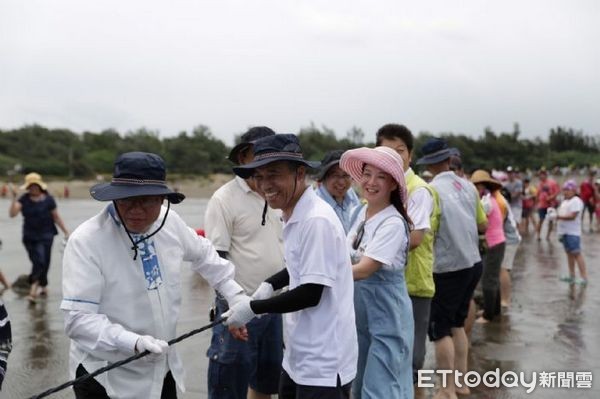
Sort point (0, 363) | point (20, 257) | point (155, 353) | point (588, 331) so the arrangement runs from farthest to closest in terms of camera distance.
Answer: point (20, 257)
point (588, 331)
point (155, 353)
point (0, 363)

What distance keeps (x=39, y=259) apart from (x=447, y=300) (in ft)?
18.9

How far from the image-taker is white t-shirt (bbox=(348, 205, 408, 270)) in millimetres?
3191

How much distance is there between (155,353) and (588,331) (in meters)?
5.37

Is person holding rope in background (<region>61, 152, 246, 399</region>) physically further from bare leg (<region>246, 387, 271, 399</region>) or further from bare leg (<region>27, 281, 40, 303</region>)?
bare leg (<region>27, 281, 40, 303</region>)

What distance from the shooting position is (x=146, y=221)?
8.31 feet

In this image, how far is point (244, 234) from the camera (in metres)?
3.60

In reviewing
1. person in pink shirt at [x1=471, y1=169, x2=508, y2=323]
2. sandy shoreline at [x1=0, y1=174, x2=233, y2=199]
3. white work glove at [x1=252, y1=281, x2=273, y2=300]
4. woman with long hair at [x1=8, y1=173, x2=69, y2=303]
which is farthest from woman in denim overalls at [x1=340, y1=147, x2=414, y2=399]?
sandy shoreline at [x1=0, y1=174, x2=233, y2=199]

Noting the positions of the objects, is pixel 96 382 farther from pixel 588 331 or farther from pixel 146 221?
pixel 588 331

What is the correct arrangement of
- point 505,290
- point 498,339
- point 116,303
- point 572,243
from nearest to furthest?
point 116,303 → point 498,339 → point 505,290 → point 572,243

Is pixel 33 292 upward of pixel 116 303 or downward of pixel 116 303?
downward

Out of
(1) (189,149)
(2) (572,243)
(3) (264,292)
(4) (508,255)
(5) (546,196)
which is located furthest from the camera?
(1) (189,149)

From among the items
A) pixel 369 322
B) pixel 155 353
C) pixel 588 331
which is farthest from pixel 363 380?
pixel 588 331

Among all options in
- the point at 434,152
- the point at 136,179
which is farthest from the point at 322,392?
the point at 434,152

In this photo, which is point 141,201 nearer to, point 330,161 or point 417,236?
point 417,236
